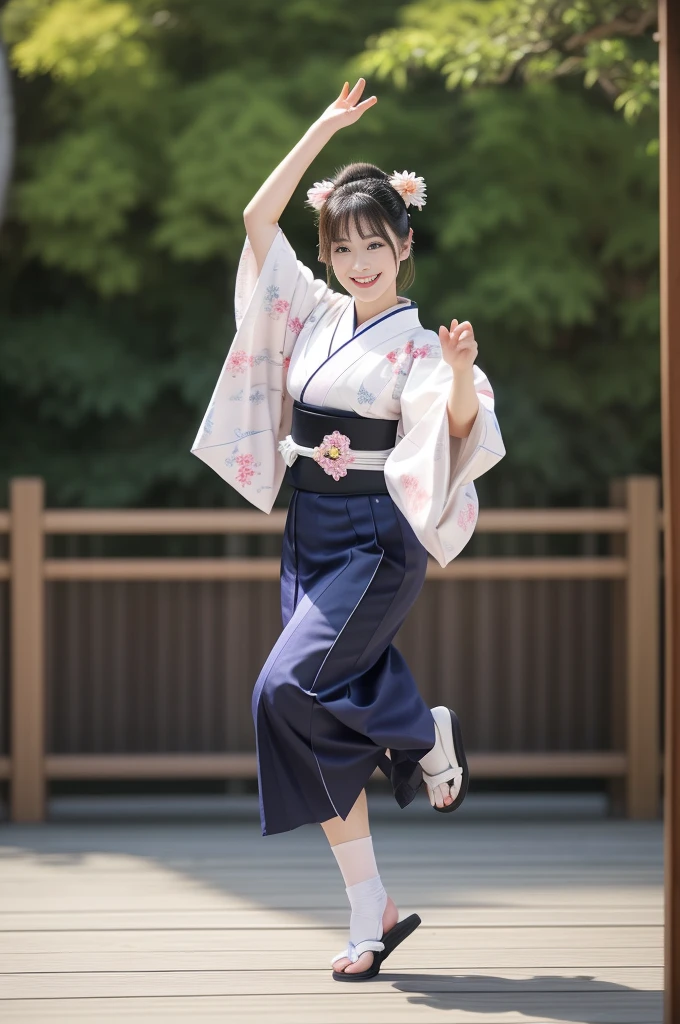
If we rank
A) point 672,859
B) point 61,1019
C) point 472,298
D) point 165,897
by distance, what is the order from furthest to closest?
point 472,298 → point 165,897 → point 61,1019 → point 672,859

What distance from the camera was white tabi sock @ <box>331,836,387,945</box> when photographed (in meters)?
2.61

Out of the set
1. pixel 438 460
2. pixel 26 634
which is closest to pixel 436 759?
pixel 438 460

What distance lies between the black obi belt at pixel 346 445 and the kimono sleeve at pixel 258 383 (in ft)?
0.57

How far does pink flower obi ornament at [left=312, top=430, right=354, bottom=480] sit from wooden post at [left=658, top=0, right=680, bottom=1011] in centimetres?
81

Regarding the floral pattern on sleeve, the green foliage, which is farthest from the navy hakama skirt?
the green foliage

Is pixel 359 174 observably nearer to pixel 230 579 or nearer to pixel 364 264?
pixel 364 264

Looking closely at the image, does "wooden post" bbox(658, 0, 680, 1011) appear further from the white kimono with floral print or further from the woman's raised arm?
the woman's raised arm

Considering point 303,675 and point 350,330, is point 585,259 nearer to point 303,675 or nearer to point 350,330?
point 350,330

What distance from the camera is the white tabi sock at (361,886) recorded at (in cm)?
261

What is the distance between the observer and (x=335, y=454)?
2637 millimetres

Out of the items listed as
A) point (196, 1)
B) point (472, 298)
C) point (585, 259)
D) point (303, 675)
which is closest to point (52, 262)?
point (196, 1)

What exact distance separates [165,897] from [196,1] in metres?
4.43

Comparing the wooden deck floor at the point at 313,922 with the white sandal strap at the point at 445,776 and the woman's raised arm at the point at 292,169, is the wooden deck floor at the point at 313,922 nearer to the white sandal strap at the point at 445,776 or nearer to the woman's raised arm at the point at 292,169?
the white sandal strap at the point at 445,776

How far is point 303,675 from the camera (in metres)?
2.55
